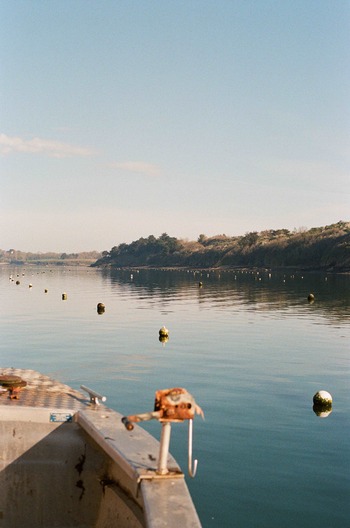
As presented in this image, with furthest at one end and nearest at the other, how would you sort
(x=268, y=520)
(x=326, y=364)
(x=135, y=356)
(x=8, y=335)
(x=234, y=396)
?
(x=8, y=335), (x=135, y=356), (x=326, y=364), (x=234, y=396), (x=268, y=520)

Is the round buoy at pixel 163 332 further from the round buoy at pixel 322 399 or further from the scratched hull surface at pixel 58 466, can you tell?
the scratched hull surface at pixel 58 466

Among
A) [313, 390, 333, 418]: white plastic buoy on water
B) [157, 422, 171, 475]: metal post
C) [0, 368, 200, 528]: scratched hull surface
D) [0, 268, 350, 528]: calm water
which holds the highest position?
[157, 422, 171, 475]: metal post

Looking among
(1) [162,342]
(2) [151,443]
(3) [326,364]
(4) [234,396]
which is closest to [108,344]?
(1) [162,342]

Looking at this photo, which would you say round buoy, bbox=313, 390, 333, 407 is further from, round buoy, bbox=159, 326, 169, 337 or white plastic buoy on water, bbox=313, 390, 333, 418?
round buoy, bbox=159, 326, 169, 337

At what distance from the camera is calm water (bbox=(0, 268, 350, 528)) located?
1570 cm

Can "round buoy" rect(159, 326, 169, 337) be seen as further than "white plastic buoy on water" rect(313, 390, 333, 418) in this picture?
Yes

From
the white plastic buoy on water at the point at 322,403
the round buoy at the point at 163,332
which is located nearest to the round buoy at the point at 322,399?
→ the white plastic buoy on water at the point at 322,403

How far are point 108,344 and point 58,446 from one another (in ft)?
109

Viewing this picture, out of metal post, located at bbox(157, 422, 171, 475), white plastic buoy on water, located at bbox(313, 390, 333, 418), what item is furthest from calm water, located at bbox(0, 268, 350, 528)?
metal post, located at bbox(157, 422, 171, 475)

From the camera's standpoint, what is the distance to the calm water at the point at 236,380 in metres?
15.7

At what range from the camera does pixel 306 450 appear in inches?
758

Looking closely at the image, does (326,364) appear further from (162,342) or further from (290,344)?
(162,342)

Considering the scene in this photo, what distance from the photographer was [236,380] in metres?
30.5

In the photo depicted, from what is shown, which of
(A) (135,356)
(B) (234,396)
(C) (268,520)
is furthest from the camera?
(A) (135,356)
